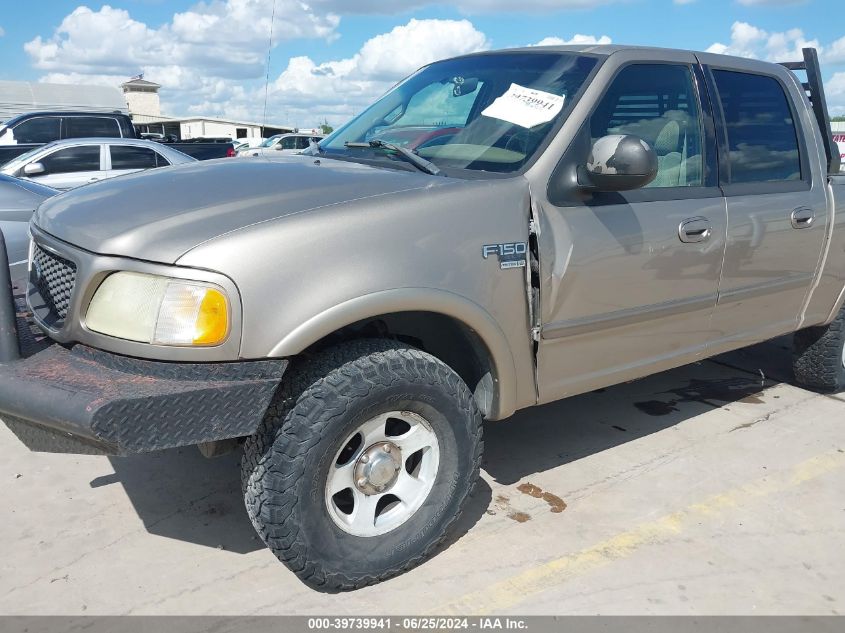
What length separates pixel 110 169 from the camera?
9.22 meters

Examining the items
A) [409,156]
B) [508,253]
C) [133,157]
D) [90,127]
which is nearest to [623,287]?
[508,253]

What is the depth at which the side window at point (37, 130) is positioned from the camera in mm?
11820

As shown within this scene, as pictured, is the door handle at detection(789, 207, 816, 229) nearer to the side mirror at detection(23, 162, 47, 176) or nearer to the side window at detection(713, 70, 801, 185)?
the side window at detection(713, 70, 801, 185)

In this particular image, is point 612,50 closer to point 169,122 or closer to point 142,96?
point 169,122

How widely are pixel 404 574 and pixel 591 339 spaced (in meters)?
1.16

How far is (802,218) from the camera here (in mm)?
3785

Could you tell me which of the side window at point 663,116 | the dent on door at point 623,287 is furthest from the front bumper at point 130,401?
the side window at point 663,116

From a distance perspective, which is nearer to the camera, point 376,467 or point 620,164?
point 376,467

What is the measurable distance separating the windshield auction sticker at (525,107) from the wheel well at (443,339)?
35.3 inches

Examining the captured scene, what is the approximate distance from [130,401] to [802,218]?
326cm

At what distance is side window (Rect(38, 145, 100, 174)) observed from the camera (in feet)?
29.3

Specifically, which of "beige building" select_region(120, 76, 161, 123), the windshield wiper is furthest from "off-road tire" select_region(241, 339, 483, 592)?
"beige building" select_region(120, 76, 161, 123)
